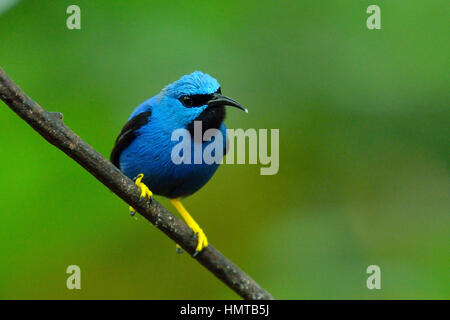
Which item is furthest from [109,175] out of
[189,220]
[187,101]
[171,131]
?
[189,220]

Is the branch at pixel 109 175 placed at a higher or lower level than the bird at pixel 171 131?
lower

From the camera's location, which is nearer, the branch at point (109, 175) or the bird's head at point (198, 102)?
the branch at point (109, 175)

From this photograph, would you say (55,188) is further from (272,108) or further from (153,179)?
(272,108)

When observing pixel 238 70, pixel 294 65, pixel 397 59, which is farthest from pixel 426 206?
pixel 238 70

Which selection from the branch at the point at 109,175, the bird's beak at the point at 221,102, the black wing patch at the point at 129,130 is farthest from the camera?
the black wing patch at the point at 129,130

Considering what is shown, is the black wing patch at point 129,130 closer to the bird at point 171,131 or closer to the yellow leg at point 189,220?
the bird at point 171,131

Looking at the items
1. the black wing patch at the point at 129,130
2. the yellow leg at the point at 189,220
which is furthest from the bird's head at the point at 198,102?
the yellow leg at the point at 189,220

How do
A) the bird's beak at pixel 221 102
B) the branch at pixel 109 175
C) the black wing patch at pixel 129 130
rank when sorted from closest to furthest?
the branch at pixel 109 175 → the bird's beak at pixel 221 102 → the black wing patch at pixel 129 130

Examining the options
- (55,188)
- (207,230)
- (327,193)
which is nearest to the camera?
(55,188)
